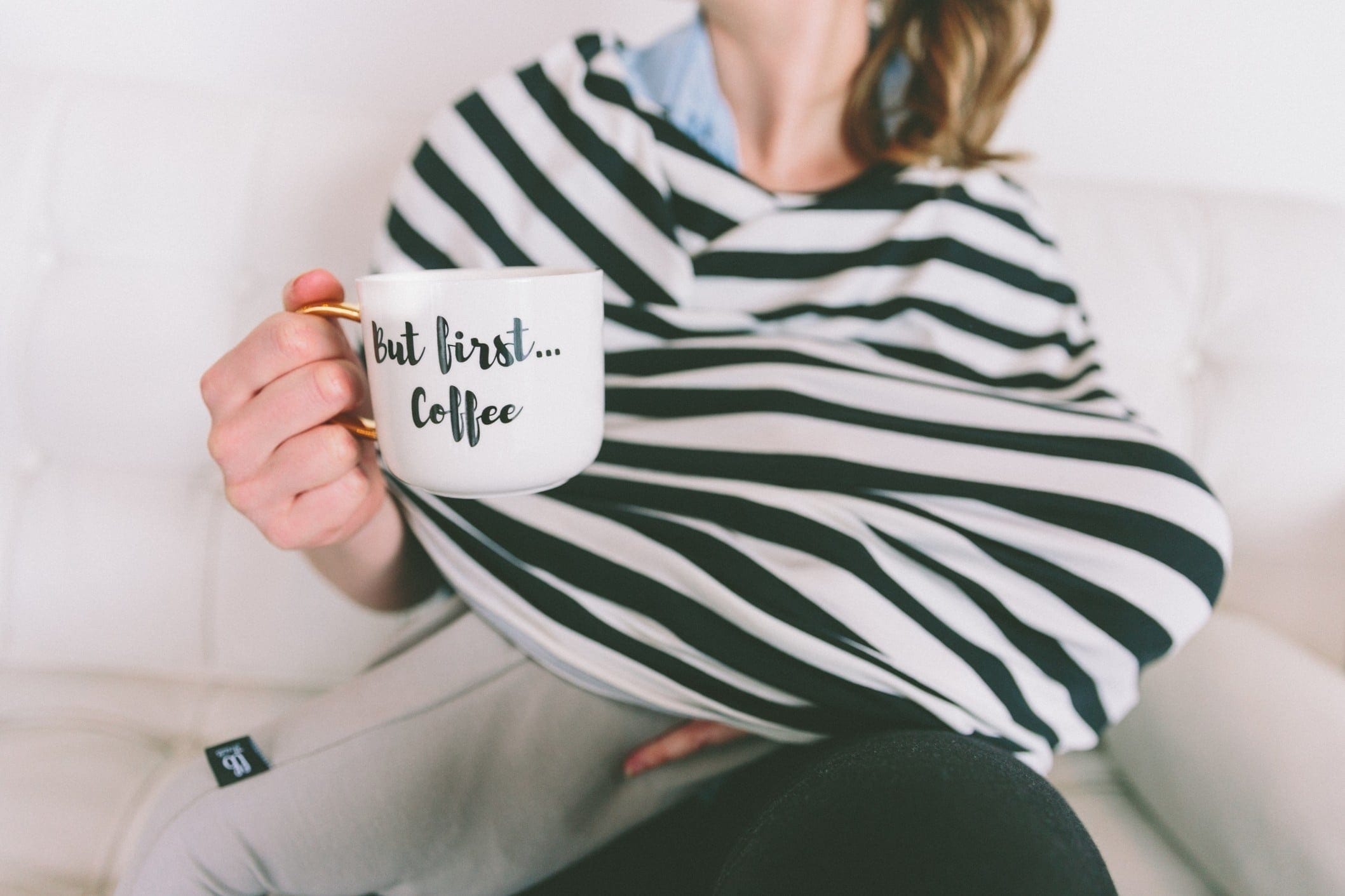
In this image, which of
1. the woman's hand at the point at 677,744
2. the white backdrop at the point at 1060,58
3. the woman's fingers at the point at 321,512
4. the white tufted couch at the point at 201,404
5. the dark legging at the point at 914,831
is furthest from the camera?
the white backdrop at the point at 1060,58

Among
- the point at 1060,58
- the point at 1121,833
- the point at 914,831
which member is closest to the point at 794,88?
the point at 1060,58

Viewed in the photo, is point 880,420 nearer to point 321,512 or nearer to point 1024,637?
point 1024,637

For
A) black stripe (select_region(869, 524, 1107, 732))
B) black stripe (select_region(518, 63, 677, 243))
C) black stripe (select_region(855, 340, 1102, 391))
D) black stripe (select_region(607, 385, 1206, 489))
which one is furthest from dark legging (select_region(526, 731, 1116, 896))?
black stripe (select_region(518, 63, 677, 243))

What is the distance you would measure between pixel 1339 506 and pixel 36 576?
136 centimetres

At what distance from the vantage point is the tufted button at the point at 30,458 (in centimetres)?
82

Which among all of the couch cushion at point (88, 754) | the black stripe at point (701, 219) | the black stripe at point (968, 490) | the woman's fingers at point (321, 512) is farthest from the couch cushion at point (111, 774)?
the black stripe at point (701, 219)

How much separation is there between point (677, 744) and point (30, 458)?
0.76 meters

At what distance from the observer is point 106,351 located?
2.55 ft

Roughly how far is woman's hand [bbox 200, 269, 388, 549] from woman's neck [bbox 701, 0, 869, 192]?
461 mm

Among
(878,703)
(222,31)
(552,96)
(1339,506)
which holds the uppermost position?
(222,31)

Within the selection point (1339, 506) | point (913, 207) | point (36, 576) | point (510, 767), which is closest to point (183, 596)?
point (36, 576)

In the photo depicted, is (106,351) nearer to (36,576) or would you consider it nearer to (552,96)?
(36,576)

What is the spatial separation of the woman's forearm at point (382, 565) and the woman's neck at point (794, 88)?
454mm

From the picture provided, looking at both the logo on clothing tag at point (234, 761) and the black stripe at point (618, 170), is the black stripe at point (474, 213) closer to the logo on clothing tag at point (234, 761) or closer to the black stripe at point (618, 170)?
the black stripe at point (618, 170)
